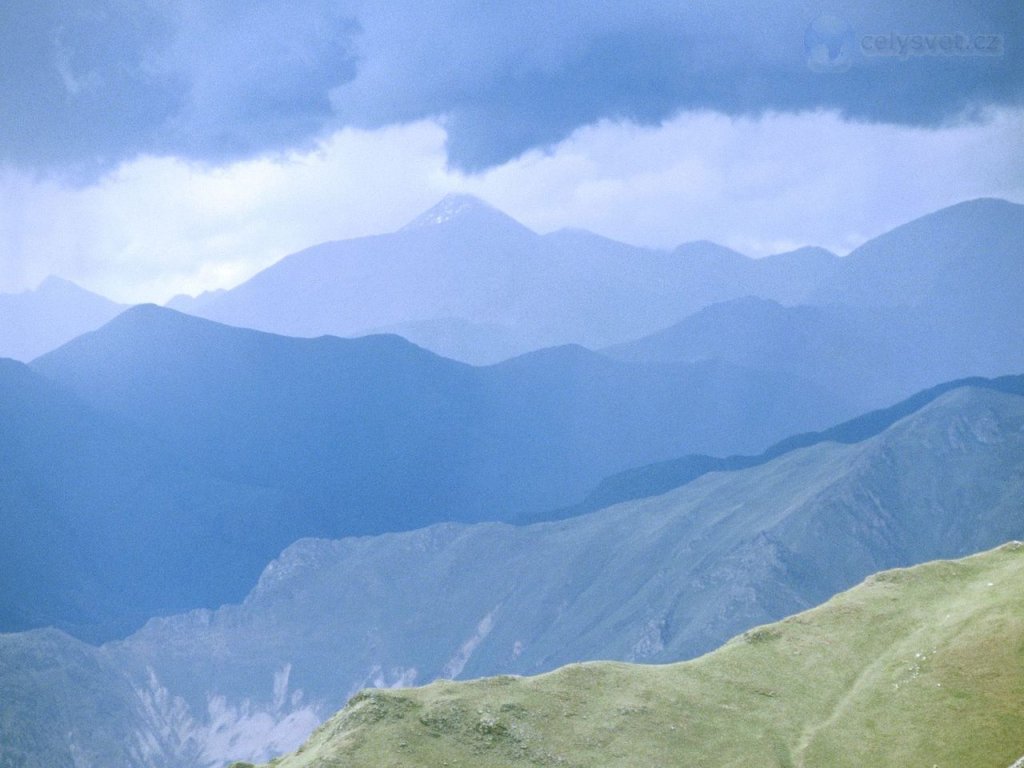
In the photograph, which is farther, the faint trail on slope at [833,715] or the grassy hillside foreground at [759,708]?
the faint trail on slope at [833,715]

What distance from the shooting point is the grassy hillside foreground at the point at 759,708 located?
237 ft

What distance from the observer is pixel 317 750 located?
75750 millimetres

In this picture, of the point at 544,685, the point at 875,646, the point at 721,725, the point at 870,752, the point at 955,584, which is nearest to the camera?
the point at 870,752

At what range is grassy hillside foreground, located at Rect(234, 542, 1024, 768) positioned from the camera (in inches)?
2847

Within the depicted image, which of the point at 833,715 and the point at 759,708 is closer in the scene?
the point at 833,715

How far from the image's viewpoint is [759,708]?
265 feet

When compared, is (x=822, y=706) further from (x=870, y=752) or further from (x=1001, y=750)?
(x=1001, y=750)

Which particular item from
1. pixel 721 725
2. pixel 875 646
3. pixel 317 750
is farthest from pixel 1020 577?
pixel 317 750

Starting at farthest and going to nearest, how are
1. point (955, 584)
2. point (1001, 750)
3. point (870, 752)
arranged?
point (955, 584), point (870, 752), point (1001, 750)

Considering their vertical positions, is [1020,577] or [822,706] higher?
[1020,577]

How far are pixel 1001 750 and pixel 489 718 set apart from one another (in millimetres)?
35347

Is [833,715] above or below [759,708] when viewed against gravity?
below

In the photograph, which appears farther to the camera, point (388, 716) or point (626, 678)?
point (626, 678)

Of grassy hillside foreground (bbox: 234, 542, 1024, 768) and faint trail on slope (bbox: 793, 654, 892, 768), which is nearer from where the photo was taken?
grassy hillside foreground (bbox: 234, 542, 1024, 768)
